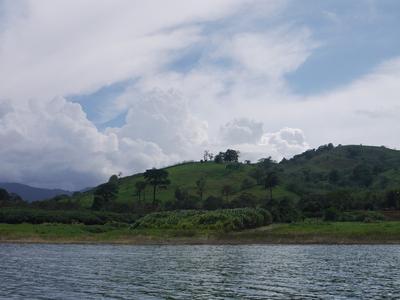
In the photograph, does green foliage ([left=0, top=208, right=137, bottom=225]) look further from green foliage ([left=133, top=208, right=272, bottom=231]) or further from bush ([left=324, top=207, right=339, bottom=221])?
bush ([left=324, top=207, right=339, bottom=221])

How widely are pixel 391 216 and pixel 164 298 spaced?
5608 inches

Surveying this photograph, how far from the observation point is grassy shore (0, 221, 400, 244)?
410ft

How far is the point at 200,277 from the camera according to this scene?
2267 inches

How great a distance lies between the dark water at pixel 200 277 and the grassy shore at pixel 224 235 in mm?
43356

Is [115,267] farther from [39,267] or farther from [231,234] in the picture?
[231,234]

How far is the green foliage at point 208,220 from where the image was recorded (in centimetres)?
14100

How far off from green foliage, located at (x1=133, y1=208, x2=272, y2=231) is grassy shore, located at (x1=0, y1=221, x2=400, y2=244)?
3673 mm

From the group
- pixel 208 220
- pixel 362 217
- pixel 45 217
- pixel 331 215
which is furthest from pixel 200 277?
pixel 362 217

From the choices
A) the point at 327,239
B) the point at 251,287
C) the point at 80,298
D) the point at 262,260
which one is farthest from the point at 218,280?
the point at 327,239

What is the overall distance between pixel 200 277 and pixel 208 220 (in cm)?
8659

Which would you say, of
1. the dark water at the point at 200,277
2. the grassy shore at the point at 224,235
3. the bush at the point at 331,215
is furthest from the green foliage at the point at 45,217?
the dark water at the point at 200,277

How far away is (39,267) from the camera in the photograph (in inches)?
2677

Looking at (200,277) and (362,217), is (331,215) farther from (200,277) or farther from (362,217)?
(200,277)

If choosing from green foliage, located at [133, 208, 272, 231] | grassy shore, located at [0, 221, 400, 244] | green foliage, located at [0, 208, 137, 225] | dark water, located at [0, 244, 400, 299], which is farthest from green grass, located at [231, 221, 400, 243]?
green foliage, located at [0, 208, 137, 225]
